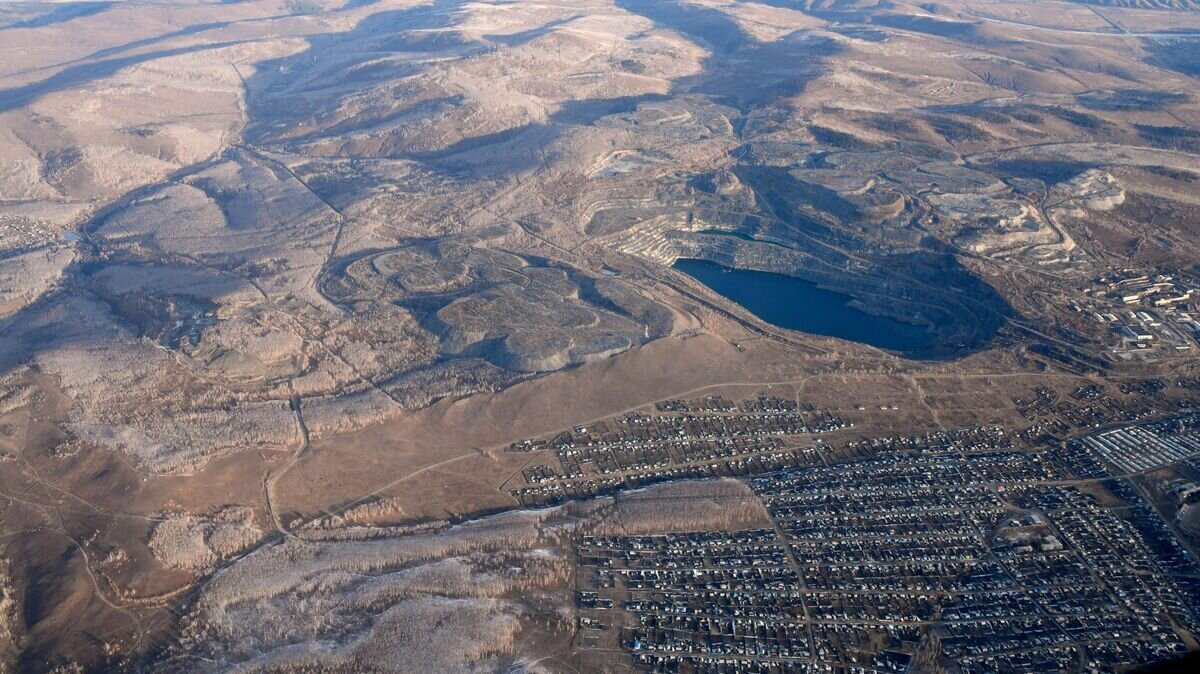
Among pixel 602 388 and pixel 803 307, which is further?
pixel 803 307

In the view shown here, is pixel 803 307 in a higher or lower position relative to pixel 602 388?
lower

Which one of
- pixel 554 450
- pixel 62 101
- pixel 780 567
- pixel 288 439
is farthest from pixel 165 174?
pixel 780 567

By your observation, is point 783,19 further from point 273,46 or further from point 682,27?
point 273,46

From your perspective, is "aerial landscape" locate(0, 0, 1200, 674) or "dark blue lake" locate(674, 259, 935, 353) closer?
"aerial landscape" locate(0, 0, 1200, 674)
